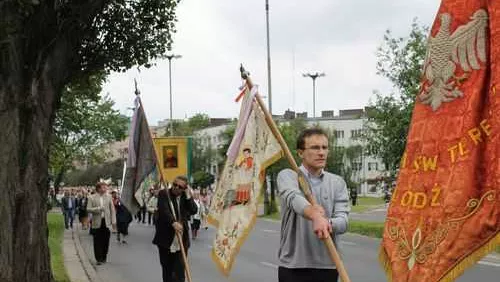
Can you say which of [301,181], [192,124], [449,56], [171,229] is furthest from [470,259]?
[192,124]

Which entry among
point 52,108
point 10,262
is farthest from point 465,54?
point 52,108

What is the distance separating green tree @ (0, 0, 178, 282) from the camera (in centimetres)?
980

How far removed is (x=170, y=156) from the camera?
15422mm

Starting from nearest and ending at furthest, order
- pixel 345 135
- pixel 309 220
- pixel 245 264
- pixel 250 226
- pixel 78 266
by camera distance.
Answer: pixel 309 220 < pixel 250 226 < pixel 78 266 < pixel 245 264 < pixel 345 135

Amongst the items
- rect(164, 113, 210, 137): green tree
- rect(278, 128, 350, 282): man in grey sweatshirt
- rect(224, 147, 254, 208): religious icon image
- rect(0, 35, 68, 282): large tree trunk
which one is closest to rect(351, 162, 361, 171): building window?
rect(164, 113, 210, 137): green tree

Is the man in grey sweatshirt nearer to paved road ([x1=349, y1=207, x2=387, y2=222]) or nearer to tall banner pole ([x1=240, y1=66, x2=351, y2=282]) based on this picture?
tall banner pole ([x1=240, y1=66, x2=351, y2=282])

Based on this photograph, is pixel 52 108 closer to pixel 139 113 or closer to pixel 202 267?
pixel 139 113

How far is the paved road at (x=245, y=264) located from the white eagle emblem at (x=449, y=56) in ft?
34.9

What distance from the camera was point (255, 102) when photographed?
228 inches

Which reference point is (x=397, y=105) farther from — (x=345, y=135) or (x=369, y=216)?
(x=345, y=135)

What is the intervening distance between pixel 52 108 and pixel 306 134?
6.45 meters

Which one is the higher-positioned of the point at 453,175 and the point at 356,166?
the point at 453,175

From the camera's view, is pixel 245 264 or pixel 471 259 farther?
pixel 245 264

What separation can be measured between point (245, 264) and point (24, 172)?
7.79 meters
